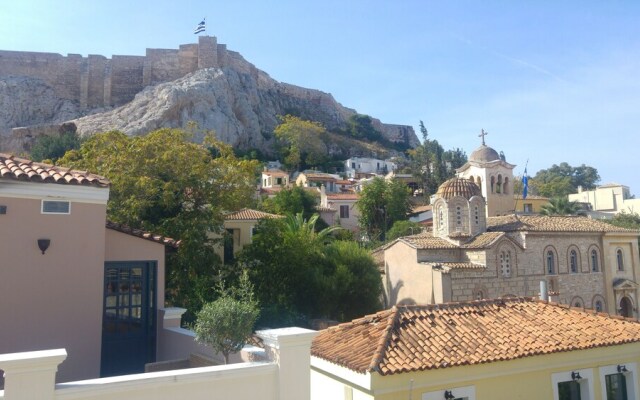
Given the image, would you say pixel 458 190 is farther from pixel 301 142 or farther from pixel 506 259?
pixel 301 142

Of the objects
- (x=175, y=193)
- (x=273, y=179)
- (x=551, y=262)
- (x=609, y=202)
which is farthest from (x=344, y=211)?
(x=609, y=202)

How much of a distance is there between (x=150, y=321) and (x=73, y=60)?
77.0 metres

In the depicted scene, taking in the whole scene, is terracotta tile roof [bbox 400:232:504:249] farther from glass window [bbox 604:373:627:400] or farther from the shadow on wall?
glass window [bbox 604:373:627:400]

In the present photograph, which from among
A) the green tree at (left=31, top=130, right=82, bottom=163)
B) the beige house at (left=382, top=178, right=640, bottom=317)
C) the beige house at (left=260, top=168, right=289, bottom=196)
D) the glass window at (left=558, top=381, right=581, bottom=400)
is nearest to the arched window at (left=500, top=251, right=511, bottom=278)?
the beige house at (left=382, top=178, right=640, bottom=317)

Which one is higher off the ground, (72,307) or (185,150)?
(185,150)

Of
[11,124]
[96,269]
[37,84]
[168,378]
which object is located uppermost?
[37,84]

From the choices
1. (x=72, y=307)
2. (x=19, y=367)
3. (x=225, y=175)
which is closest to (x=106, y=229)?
(x=72, y=307)

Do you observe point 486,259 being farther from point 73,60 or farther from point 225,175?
point 73,60

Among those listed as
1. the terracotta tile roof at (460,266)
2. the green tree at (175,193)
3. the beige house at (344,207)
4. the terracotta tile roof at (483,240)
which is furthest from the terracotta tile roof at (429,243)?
the beige house at (344,207)

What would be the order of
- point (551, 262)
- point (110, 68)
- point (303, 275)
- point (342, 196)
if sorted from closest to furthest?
point (303, 275) → point (551, 262) → point (342, 196) → point (110, 68)

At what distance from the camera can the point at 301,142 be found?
72.8m

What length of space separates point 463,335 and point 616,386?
3.64m

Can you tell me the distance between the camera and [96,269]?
8750mm

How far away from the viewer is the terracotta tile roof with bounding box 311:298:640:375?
9062mm
